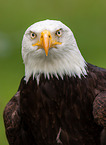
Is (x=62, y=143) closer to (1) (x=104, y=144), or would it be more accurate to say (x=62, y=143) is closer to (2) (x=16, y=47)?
(1) (x=104, y=144)

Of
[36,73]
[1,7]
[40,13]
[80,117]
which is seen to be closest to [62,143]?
[80,117]

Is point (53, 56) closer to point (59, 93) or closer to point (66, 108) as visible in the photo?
point (59, 93)

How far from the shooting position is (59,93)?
221 inches

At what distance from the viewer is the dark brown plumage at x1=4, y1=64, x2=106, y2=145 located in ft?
18.4

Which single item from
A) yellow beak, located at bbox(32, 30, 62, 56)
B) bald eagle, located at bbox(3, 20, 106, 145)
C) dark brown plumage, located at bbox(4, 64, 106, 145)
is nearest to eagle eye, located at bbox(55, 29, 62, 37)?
bald eagle, located at bbox(3, 20, 106, 145)

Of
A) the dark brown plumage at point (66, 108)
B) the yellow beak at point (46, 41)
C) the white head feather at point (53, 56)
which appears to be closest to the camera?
the yellow beak at point (46, 41)

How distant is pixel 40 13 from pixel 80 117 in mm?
9429

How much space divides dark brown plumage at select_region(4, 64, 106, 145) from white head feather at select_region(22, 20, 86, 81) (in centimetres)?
12

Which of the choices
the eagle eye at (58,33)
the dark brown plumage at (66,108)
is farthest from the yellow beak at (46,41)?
the dark brown plumage at (66,108)

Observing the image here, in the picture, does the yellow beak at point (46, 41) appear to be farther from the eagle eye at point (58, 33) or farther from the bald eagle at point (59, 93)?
the eagle eye at point (58, 33)

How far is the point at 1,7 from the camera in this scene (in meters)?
15.6

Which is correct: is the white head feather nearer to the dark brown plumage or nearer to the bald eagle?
the bald eagle

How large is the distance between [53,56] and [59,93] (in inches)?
21.6

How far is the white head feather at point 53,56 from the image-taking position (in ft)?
17.3
